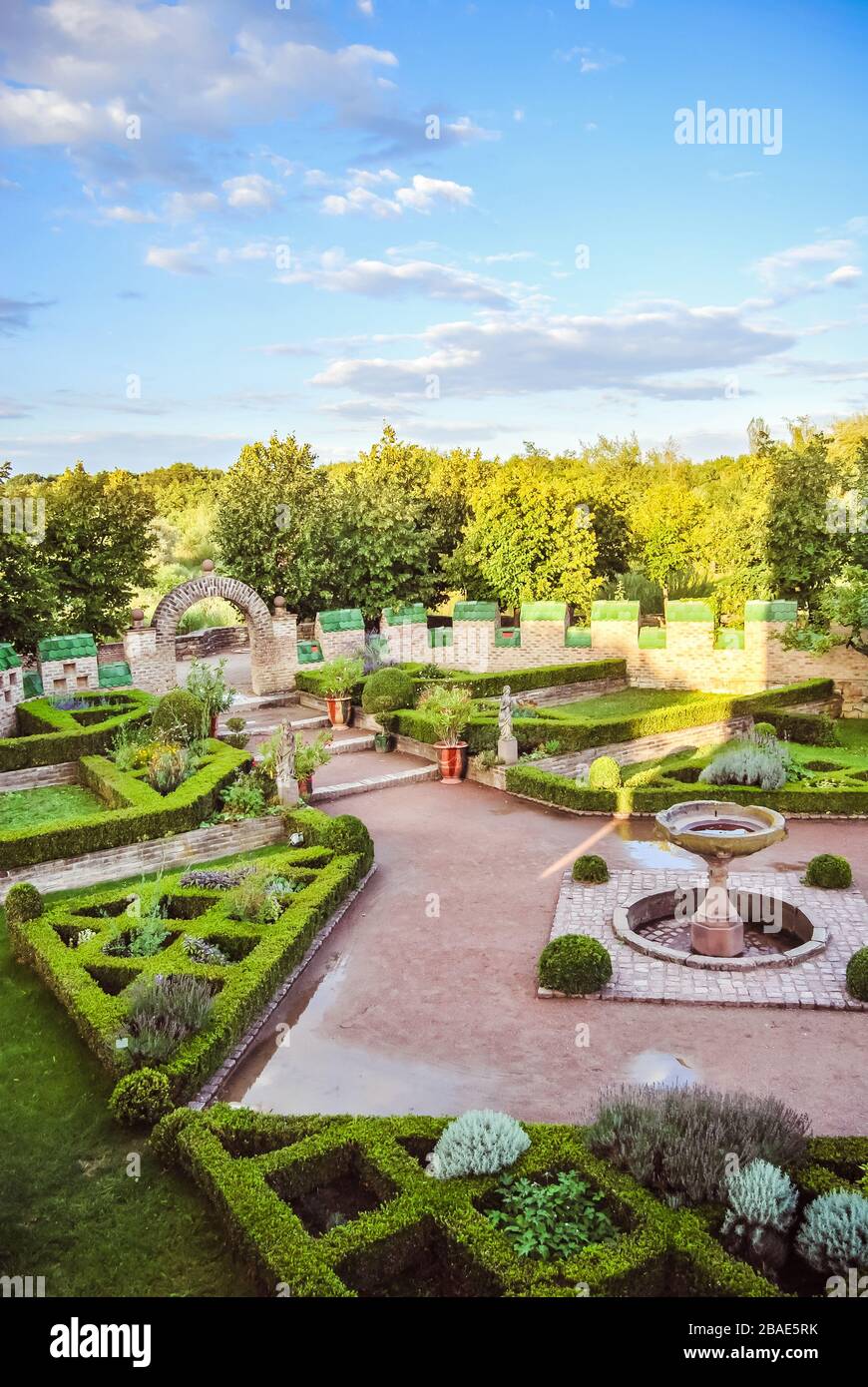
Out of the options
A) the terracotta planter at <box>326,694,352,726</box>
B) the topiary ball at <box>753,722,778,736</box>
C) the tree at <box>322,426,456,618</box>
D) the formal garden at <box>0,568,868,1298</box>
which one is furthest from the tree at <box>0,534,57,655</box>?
the topiary ball at <box>753,722,778,736</box>

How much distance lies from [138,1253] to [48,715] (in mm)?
16039

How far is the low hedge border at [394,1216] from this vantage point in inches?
245

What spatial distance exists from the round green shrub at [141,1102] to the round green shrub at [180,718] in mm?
11808

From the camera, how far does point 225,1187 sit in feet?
23.6

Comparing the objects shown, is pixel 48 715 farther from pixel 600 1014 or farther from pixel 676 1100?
pixel 676 1100

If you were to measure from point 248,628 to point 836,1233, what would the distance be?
24.3 metres

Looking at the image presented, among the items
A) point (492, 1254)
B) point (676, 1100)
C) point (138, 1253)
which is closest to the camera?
point (492, 1254)

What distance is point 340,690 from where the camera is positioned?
25141mm

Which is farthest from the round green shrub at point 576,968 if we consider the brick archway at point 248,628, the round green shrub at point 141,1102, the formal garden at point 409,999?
the brick archway at point 248,628

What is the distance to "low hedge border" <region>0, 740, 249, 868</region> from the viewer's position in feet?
45.8

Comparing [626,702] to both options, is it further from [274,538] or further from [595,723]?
[274,538]

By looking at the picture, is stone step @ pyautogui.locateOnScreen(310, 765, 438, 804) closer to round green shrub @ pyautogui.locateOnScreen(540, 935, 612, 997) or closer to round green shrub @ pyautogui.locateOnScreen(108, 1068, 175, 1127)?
round green shrub @ pyautogui.locateOnScreen(540, 935, 612, 997)

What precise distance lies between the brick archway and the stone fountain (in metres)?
17.5
